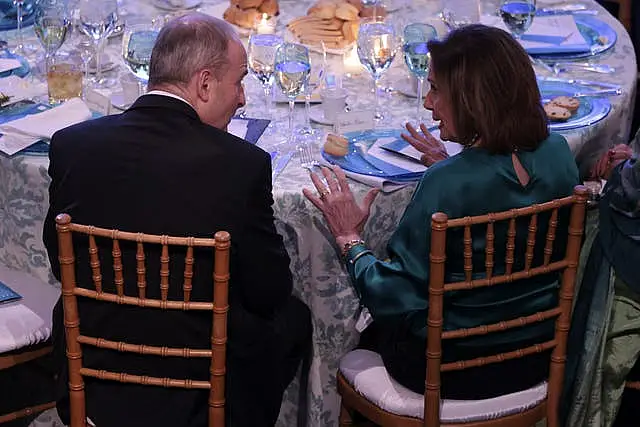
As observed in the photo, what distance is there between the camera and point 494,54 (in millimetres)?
2061

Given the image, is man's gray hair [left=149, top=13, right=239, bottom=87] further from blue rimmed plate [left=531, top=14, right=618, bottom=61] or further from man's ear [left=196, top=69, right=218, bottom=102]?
blue rimmed plate [left=531, top=14, right=618, bottom=61]

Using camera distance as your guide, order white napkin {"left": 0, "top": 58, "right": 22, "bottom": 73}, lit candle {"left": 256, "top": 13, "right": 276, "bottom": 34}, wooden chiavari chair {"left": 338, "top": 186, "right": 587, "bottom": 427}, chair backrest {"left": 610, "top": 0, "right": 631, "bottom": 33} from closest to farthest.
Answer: wooden chiavari chair {"left": 338, "top": 186, "right": 587, "bottom": 427}
white napkin {"left": 0, "top": 58, "right": 22, "bottom": 73}
lit candle {"left": 256, "top": 13, "right": 276, "bottom": 34}
chair backrest {"left": 610, "top": 0, "right": 631, "bottom": 33}

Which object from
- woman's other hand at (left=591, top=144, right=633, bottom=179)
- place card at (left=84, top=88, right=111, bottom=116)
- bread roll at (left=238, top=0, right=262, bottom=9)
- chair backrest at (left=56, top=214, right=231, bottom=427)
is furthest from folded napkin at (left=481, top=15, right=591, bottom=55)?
chair backrest at (left=56, top=214, right=231, bottom=427)

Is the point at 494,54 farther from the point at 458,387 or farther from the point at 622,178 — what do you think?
the point at 458,387

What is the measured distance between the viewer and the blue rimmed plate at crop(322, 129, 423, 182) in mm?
2385

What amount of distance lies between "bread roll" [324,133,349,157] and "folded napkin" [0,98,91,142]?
636 mm

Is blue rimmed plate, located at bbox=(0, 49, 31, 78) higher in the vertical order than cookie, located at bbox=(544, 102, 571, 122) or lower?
lower

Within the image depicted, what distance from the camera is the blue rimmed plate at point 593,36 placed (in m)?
3.14

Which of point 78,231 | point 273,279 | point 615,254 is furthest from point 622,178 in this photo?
point 78,231

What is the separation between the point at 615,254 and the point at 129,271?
105cm

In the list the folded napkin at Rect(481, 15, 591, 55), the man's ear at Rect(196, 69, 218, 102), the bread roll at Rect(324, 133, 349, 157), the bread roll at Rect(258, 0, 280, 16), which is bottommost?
the bread roll at Rect(324, 133, 349, 157)

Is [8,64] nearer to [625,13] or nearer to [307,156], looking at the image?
[307,156]

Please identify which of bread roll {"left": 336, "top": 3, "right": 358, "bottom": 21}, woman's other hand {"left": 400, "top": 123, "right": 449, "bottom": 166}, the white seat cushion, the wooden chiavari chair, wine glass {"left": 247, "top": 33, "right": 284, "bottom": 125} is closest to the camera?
the wooden chiavari chair

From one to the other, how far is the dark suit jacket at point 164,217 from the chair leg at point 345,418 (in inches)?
14.2
